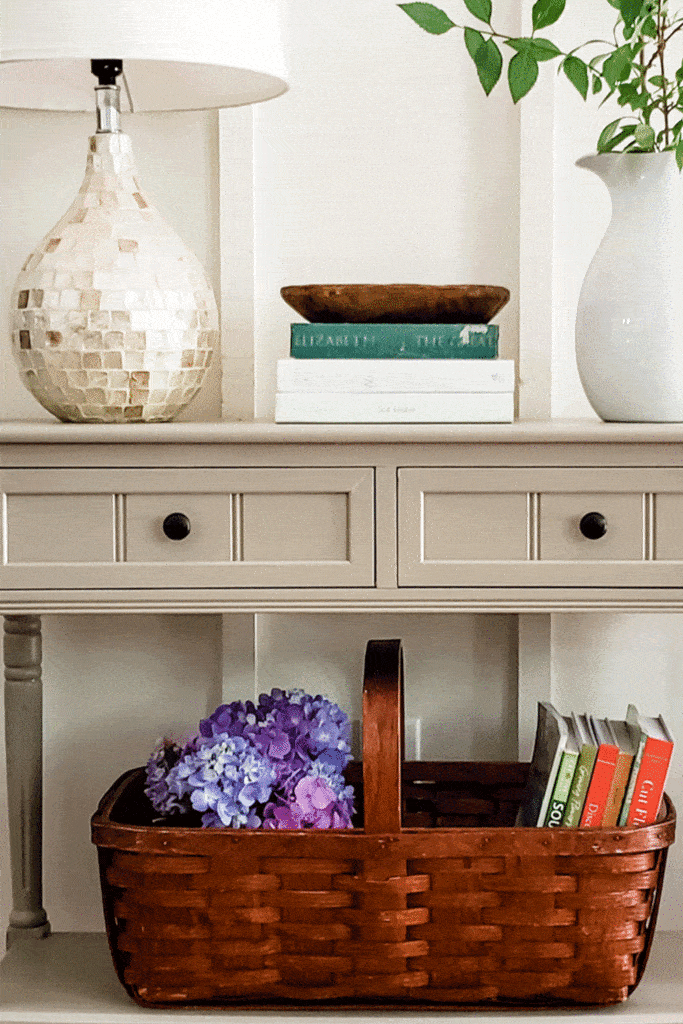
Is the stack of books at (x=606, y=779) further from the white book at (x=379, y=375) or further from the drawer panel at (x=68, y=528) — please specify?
the drawer panel at (x=68, y=528)

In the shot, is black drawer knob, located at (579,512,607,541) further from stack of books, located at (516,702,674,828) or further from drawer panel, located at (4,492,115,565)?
drawer panel, located at (4,492,115,565)

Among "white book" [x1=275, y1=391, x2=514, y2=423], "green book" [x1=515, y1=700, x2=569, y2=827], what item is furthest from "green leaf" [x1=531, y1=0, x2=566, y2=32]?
"green book" [x1=515, y1=700, x2=569, y2=827]

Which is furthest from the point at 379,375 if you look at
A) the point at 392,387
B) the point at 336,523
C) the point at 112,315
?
the point at 112,315

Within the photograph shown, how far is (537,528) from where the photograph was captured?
1.05 metres

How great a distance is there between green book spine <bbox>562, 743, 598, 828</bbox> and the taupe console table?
0.16 m

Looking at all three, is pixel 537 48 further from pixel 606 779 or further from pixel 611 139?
pixel 606 779

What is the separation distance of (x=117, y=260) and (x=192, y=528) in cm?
28

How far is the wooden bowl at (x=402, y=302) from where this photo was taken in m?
1.12

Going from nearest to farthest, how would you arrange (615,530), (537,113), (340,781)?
(615,530)
(340,781)
(537,113)

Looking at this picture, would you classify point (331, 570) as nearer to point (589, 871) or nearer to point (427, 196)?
point (589, 871)

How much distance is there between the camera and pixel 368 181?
140 centimetres

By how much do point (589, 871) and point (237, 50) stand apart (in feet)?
2.80

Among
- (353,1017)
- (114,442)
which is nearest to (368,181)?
(114,442)

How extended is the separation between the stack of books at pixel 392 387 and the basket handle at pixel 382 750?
250 mm
